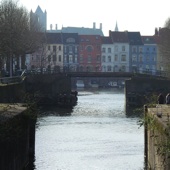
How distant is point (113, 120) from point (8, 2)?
3301 cm

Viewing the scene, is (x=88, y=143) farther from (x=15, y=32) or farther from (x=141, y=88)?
(x=141, y=88)

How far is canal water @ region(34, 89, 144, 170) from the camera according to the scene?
123 feet

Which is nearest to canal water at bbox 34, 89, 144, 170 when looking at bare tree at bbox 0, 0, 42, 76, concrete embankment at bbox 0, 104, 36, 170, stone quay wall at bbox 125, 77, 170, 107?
concrete embankment at bbox 0, 104, 36, 170

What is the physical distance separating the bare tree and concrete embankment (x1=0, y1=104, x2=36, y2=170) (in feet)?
115

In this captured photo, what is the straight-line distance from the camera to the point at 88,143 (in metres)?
46.9

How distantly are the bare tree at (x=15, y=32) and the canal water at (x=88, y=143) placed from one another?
10.8 m

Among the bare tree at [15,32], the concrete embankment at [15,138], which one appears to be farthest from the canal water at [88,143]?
the bare tree at [15,32]

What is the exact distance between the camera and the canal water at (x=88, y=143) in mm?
37341

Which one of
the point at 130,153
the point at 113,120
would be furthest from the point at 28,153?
the point at 113,120

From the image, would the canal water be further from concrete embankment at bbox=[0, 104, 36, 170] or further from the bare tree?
the bare tree

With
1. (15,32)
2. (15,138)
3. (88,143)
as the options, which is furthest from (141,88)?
(15,138)

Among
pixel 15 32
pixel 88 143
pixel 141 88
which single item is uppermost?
pixel 15 32

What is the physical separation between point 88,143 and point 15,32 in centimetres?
3645

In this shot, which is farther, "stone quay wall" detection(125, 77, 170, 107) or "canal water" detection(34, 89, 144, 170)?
"stone quay wall" detection(125, 77, 170, 107)
